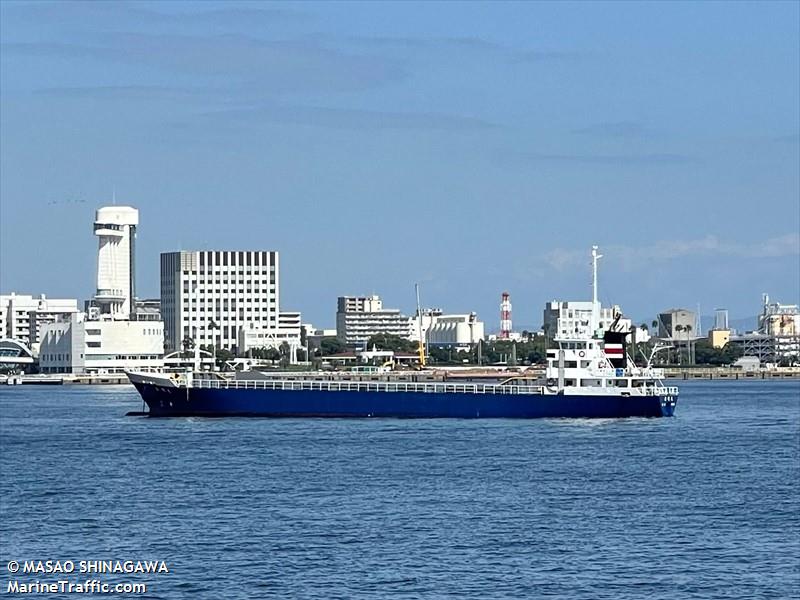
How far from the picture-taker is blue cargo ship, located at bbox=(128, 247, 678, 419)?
255 ft

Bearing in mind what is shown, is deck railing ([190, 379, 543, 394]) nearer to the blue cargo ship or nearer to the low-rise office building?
the blue cargo ship

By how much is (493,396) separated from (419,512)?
40864mm

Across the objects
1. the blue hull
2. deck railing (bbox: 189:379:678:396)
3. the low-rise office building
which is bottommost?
the blue hull

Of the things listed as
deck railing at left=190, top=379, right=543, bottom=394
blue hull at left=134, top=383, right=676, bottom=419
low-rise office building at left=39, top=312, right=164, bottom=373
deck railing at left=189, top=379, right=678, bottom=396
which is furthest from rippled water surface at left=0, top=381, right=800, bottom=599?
low-rise office building at left=39, top=312, right=164, bottom=373

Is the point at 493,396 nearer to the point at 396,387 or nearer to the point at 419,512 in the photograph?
the point at 396,387

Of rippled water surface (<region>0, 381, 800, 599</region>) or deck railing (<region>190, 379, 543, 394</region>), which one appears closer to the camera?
rippled water surface (<region>0, 381, 800, 599</region>)

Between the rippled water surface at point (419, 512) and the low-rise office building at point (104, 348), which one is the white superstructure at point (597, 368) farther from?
the low-rise office building at point (104, 348)

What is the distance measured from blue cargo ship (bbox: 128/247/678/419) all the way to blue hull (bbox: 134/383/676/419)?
1.9 inches

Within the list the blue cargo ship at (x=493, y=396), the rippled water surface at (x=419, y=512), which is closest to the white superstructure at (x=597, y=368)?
the blue cargo ship at (x=493, y=396)

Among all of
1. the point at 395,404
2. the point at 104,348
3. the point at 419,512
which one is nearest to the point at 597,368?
the point at 395,404

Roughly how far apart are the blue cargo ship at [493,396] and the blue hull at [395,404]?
0.16ft

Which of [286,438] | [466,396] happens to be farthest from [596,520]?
[466,396]

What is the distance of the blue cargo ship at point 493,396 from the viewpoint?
3056 inches

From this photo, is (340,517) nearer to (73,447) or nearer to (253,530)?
(253,530)
